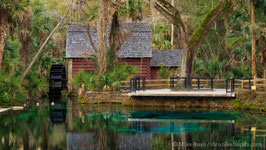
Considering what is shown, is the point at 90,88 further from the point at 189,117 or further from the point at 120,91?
the point at 189,117

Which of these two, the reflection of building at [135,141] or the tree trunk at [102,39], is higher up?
the tree trunk at [102,39]

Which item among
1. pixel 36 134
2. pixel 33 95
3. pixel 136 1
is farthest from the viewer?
pixel 136 1

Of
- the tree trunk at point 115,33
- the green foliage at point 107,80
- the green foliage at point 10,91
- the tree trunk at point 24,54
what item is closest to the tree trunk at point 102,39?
the green foliage at point 107,80

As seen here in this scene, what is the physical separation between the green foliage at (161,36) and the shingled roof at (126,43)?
12112 millimetres

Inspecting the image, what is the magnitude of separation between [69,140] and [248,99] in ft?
38.8

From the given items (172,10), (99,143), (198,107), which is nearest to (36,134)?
(99,143)

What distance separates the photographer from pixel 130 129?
16547mm

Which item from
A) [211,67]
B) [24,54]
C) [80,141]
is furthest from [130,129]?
[24,54]

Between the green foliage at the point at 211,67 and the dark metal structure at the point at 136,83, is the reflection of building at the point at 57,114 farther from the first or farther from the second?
the green foliage at the point at 211,67

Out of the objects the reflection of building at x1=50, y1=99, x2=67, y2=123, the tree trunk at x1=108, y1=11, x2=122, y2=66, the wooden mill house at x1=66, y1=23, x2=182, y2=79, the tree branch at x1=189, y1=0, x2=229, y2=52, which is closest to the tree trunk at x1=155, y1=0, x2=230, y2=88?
the tree branch at x1=189, y1=0, x2=229, y2=52

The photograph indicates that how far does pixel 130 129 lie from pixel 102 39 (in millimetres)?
12141

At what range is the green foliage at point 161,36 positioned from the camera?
48.1m

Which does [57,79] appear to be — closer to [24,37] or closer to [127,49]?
[24,37]

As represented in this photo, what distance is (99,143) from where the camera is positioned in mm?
13523
